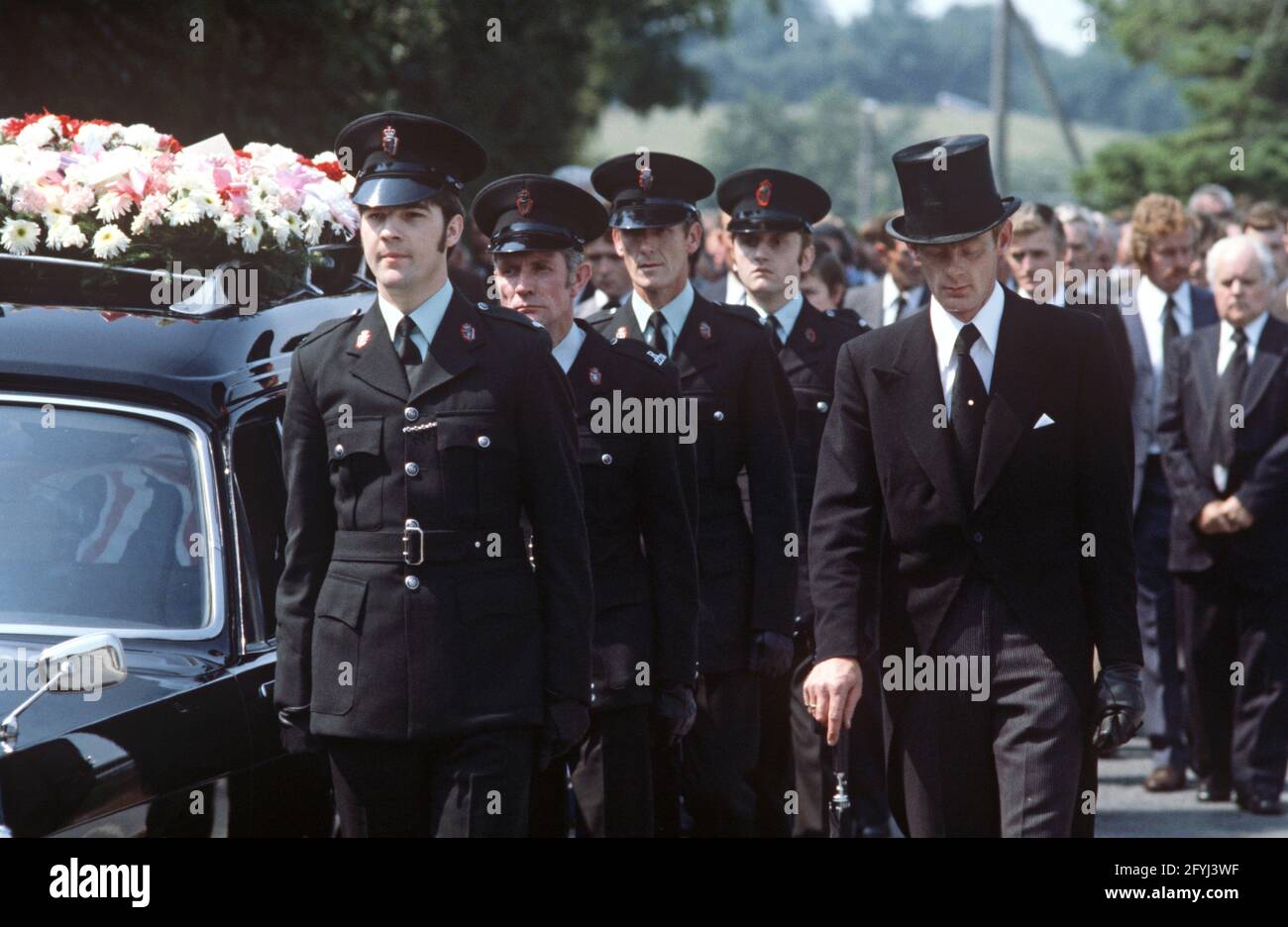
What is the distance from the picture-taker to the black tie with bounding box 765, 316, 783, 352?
841 cm

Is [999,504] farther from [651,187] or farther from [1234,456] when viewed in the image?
[1234,456]

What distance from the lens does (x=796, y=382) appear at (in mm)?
8375

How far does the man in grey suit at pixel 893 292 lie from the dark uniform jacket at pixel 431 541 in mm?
6712

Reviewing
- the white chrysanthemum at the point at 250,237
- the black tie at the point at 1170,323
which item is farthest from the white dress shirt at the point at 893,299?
the white chrysanthemum at the point at 250,237

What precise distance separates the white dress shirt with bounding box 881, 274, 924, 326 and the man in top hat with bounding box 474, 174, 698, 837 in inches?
225

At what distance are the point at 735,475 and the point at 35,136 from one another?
2.61 m

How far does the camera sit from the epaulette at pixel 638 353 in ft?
21.5

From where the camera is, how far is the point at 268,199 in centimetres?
705

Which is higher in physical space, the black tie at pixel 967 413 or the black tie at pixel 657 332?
the black tie at pixel 657 332

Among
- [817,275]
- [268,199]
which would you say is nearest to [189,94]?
[817,275]

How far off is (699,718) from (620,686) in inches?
37.6

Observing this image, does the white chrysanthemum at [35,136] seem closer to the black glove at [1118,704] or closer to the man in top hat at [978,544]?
the man in top hat at [978,544]

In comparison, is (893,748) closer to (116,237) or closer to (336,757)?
(336,757)

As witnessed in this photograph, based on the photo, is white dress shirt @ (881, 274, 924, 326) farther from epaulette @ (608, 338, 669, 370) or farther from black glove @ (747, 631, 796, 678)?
epaulette @ (608, 338, 669, 370)
